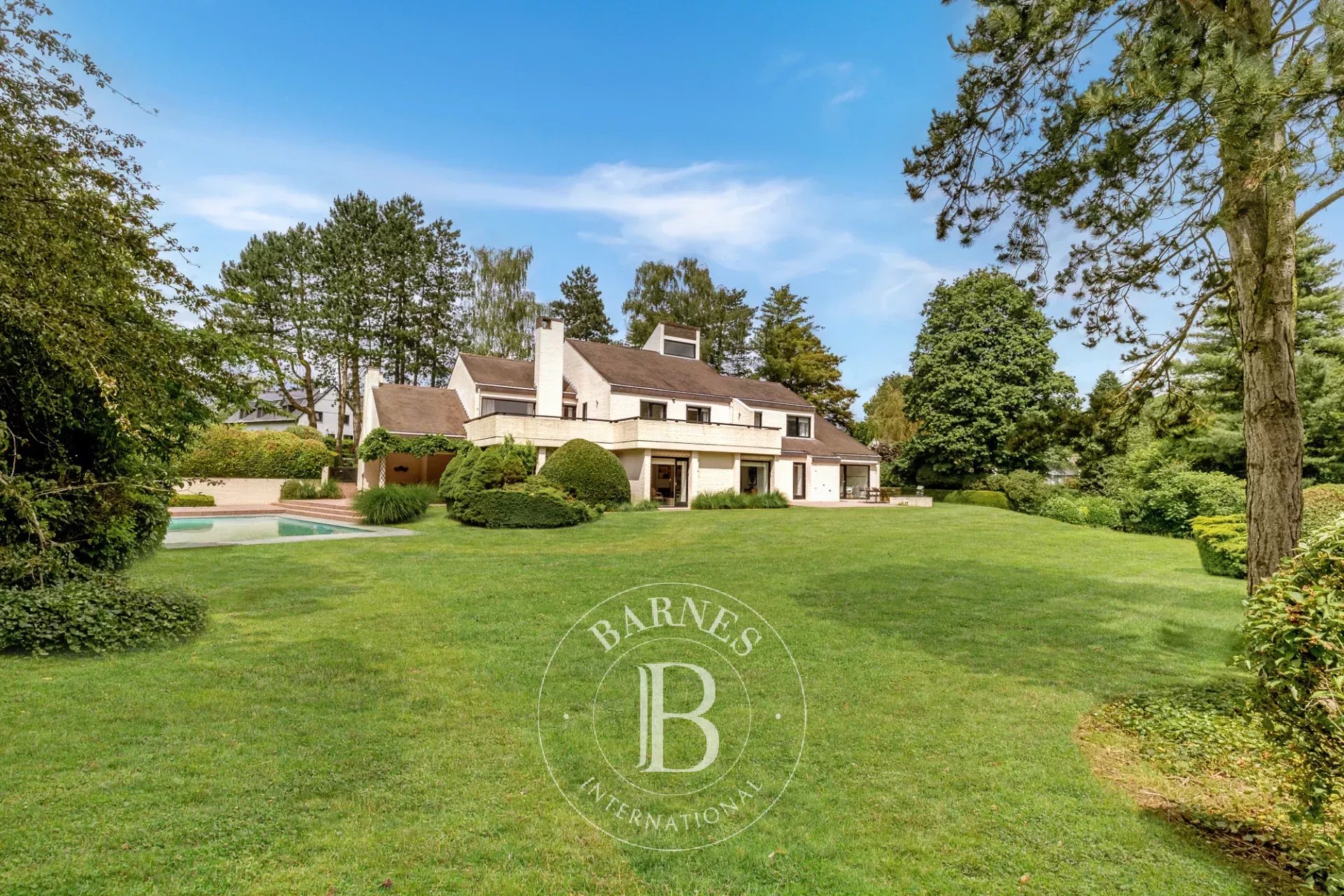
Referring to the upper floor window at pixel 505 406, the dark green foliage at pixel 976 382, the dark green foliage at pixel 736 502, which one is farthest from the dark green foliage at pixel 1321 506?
the upper floor window at pixel 505 406

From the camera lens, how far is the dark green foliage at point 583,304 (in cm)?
4994

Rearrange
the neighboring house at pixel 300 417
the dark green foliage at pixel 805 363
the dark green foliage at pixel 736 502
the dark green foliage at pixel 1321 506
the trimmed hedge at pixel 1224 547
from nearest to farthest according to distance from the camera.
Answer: the dark green foliage at pixel 1321 506
the trimmed hedge at pixel 1224 547
the dark green foliage at pixel 736 502
the neighboring house at pixel 300 417
the dark green foliage at pixel 805 363

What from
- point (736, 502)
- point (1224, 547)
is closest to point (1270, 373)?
point (1224, 547)

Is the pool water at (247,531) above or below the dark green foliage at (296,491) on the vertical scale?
below

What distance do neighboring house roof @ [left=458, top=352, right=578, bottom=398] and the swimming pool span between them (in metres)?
10.7

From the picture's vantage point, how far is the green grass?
2992mm

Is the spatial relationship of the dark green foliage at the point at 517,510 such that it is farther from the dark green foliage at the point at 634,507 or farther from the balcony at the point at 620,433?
the balcony at the point at 620,433

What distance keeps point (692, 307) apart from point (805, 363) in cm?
1120

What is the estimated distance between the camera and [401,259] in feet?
131

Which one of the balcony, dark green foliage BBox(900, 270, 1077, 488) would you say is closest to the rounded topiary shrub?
the balcony

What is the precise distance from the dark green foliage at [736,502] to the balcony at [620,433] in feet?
8.43

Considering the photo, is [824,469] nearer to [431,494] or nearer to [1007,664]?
[431,494]

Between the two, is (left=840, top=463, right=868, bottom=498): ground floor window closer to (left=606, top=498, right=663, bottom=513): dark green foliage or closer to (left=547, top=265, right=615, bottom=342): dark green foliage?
(left=606, top=498, right=663, bottom=513): dark green foliage

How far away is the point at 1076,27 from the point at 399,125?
11.8 m
